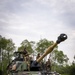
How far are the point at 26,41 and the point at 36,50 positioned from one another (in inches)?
103

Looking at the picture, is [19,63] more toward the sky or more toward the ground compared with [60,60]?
more toward the ground

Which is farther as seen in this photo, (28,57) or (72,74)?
(72,74)

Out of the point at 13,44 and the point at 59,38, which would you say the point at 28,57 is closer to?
the point at 59,38

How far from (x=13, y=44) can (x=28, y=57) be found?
35.1 m

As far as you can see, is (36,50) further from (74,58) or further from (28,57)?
(28,57)

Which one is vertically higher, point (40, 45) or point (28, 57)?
point (40, 45)

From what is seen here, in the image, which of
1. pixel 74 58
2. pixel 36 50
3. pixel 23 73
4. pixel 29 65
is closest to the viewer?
pixel 23 73

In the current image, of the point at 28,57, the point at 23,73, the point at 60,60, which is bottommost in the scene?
the point at 23,73

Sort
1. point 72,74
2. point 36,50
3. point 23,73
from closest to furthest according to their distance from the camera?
point 23,73, point 72,74, point 36,50

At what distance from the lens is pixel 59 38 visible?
43.4 ft

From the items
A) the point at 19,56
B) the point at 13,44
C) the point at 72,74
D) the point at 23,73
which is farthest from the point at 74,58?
the point at 23,73

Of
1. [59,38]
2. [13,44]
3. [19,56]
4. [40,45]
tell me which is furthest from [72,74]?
[59,38]

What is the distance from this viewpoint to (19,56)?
53.8 feet

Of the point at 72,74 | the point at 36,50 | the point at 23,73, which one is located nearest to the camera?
the point at 23,73
